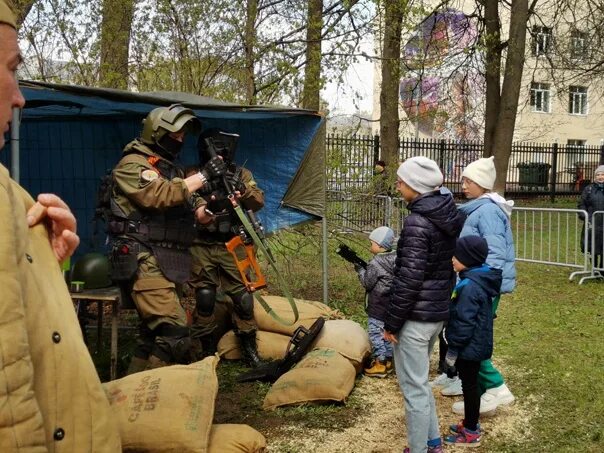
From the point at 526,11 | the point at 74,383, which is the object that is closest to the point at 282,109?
the point at 74,383

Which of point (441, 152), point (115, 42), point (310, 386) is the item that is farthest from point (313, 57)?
point (441, 152)

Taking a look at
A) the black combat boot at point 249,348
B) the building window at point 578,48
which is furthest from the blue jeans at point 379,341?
the building window at point 578,48

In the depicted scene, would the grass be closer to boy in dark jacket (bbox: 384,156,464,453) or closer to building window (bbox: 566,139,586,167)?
boy in dark jacket (bbox: 384,156,464,453)

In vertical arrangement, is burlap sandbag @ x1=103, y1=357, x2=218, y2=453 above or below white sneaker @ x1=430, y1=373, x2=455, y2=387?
above

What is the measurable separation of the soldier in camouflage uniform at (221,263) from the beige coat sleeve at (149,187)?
56 cm

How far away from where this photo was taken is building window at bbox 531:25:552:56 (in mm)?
16945

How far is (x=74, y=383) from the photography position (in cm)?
151

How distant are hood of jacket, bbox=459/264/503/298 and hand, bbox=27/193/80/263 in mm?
2777

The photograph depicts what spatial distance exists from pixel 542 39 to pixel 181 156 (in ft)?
48.2

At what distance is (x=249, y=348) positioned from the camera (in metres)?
5.52

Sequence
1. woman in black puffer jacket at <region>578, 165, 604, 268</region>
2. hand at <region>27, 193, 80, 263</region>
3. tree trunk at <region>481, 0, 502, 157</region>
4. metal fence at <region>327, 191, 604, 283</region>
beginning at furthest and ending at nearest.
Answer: tree trunk at <region>481, 0, 502, 157</region>
woman in black puffer jacket at <region>578, 165, 604, 268</region>
metal fence at <region>327, 191, 604, 283</region>
hand at <region>27, 193, 80, 263</region>

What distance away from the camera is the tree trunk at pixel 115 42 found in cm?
887

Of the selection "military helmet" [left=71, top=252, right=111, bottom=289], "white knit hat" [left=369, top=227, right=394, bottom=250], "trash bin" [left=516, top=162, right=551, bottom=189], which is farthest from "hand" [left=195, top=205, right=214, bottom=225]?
"trash bin" [left=516, top=162, right=551, bottom=189]

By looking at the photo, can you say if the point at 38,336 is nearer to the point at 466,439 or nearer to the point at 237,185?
the point at 466,439
